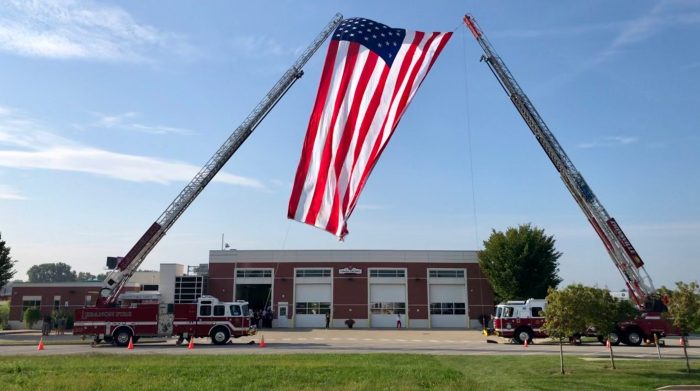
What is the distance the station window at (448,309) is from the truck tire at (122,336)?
31438 millimetres

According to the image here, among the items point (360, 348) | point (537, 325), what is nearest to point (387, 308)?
point (537, 325)

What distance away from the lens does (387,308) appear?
184 ft

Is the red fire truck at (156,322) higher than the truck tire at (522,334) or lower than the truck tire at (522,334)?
higher

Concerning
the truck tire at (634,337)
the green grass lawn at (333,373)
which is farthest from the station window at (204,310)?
the truck tire at (634,337)

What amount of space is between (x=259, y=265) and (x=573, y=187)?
32.0 metres

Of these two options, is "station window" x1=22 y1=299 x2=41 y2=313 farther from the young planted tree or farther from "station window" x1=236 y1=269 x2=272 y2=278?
the young planted tree

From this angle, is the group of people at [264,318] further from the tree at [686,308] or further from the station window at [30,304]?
the tree at [686,308]

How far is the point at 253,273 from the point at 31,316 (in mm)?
22641

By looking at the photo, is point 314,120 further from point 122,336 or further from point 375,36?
point 122,336

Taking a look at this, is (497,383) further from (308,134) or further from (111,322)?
(111,322)

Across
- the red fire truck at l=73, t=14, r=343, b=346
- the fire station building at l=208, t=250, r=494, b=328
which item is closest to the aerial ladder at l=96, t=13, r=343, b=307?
the red fire truck at l=73, t=14, r=343, b=346

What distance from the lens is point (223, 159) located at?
127ft

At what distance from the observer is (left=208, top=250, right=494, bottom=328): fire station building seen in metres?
55.9

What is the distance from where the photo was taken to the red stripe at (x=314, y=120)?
12.5 m
